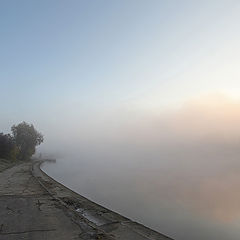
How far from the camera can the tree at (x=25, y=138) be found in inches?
4114

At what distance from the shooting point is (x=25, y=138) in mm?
104312

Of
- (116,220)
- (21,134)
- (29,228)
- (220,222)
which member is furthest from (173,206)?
(21,134)

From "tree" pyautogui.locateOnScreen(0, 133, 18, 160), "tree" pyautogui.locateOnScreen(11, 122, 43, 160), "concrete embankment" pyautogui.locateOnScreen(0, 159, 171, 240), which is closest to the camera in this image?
"concrete embankment" pyautogui.locateOnScreen(0, 159, 171, 240)

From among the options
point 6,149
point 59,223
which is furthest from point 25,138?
point 59,223

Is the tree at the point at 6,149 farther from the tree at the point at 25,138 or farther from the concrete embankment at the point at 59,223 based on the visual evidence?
the concrete embankment at the point at 59,223

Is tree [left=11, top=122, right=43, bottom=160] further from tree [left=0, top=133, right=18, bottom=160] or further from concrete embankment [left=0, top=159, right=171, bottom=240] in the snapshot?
concrete embankment [left=0, top=159, right=171, bottom=240]

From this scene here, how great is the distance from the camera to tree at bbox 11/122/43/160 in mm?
104500

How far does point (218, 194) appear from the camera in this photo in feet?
114

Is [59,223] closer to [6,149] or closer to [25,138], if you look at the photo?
[6,149]

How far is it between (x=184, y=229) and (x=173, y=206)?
7.41 metres

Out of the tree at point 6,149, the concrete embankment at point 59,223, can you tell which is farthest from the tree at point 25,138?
the concrete embankment at point 59,223

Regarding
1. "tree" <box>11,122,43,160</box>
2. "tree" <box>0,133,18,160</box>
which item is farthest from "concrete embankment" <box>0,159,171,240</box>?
"tree" <box>11,122,43,160</box>

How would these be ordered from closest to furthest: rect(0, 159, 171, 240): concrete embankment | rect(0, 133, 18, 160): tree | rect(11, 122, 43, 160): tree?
rect(0, 159, 171, 240): concrete embankment, rect(0, 133, 18, 160): tree, rect(11, 122, 43, 160): tree

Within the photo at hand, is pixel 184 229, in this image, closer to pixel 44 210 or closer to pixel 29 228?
pixel 44 210
